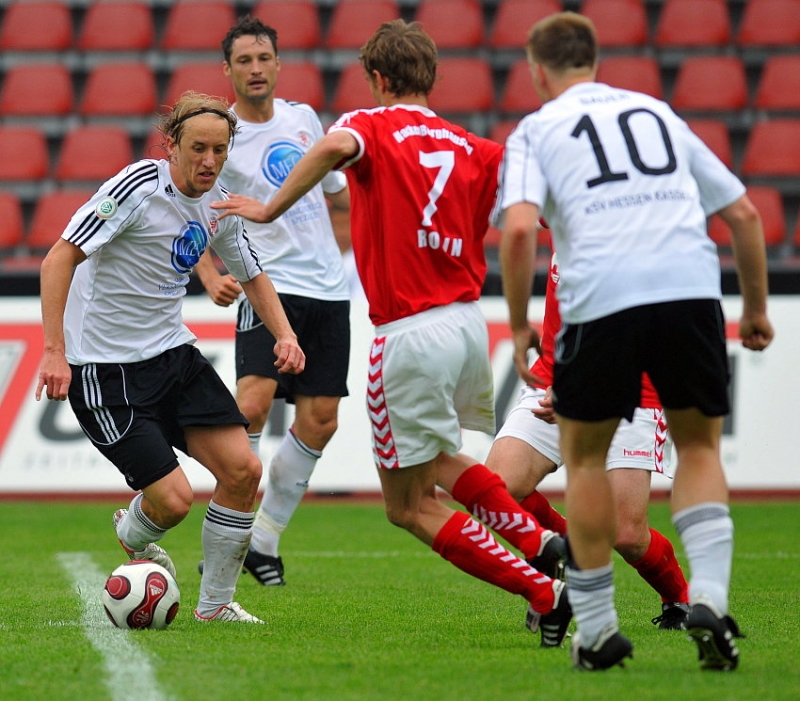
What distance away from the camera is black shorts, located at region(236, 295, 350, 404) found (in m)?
7.05

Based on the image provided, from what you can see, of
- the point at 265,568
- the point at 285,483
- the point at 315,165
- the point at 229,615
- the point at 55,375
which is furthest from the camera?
the point at 285,483

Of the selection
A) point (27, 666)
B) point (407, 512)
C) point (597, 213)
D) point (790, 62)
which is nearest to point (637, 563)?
point (407, 512)

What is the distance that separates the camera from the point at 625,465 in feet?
17.9

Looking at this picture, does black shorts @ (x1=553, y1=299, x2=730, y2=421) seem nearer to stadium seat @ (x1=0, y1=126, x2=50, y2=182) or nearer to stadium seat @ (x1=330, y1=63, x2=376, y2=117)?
stadium seat @ (x1=330, y1=63, x2=376, y2=117)

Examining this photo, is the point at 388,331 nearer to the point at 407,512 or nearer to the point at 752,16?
the point at 407,512

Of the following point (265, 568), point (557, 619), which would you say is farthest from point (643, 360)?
point (265, 568)

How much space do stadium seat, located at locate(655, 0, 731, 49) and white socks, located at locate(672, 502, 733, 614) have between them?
11.7 meters

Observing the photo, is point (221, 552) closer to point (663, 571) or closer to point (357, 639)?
point (357, 639)

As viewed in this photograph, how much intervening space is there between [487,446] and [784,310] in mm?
2504

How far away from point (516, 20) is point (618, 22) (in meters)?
1.13

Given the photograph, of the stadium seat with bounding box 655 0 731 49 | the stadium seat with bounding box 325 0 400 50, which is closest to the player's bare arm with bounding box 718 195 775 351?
the stadium seat with bounding box 655 0 731 49

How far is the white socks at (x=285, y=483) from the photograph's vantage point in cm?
706

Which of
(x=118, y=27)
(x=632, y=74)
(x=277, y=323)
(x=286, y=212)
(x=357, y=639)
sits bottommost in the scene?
(x=357, y=639)

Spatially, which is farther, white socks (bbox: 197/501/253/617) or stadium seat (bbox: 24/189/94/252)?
stadium seat (bbox: 24/189/94/252)
